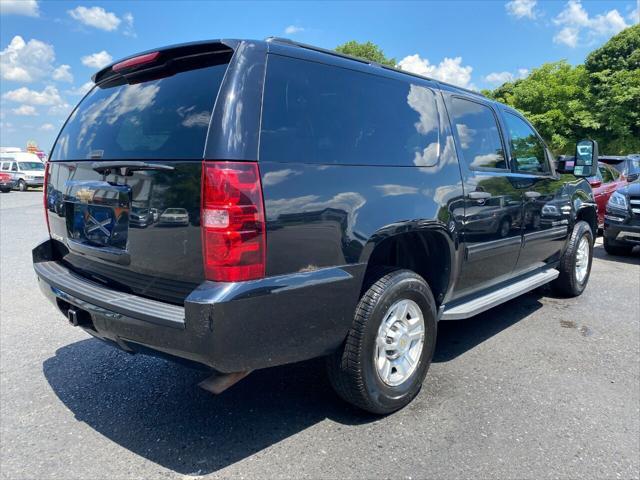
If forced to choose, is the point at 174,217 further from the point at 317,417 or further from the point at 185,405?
the point at 317,417

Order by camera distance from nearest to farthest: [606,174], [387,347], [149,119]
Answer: [149,119] < [387,347] < [606,174]

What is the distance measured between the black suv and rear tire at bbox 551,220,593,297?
228 centimetres

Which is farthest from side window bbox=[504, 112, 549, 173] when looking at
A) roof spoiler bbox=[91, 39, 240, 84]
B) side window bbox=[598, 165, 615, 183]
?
side window bbox=[598, 165, 615, 183]

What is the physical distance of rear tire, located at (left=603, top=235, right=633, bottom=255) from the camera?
Answer: 7.89 m

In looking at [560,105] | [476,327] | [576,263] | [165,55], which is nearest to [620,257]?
[576,263]

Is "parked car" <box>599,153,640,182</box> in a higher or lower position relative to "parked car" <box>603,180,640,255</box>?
higher

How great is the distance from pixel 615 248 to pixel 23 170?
32707 millimetres

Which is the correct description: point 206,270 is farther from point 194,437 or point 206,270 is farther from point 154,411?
point 154,411

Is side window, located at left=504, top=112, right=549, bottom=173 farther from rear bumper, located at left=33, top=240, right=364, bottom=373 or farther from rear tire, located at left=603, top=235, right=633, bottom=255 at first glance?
rear tire, located at left=603, top=235, right=633, bottom=255

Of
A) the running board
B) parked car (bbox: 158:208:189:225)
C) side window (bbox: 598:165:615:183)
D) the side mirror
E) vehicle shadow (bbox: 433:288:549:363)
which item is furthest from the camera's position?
side window (bbox: 598:165:615:183)

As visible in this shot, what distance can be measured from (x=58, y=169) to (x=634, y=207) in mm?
7912

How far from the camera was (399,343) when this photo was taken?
2830 mm

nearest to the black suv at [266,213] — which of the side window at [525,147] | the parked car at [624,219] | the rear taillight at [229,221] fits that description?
the rear taillight at [229,221]

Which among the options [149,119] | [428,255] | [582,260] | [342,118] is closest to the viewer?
[149,119]
